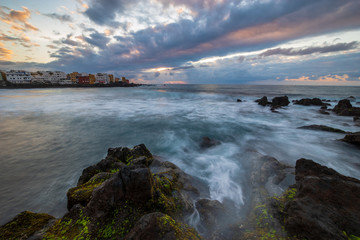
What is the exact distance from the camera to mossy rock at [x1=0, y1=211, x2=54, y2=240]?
3156mm

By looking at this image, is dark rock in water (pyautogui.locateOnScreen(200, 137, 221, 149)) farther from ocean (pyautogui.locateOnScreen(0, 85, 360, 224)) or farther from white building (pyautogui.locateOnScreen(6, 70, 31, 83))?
white building (pyautogui.locateOnScreen(6, 70, 31, 83))

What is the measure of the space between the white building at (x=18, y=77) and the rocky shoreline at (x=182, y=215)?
5628 inches

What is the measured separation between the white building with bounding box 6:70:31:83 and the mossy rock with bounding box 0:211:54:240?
14255 centimetres

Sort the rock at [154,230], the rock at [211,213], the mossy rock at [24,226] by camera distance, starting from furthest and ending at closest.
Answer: the rock at [211,213] → the mossy rock at [24,226] → the rock at [154,230]

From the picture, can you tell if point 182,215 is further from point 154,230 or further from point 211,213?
point 154,230

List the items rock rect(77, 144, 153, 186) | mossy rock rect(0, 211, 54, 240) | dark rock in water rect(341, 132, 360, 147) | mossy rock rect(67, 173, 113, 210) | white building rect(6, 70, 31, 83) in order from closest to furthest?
mossy rock rect(0, 211, 54, 240)
mossy rock rect(67, 173, 113, 210)
rock rect(77, 144, 153, 186)
dark rock in water rect(341, 132, 360, 147)
white building rect(6, 70, 31, 83)

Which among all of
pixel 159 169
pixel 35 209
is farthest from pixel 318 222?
pixel 35 209

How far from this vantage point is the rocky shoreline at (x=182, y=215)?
10.0 feet

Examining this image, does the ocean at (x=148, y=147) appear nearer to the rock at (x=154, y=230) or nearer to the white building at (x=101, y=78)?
the rock at (x=154, y=230)

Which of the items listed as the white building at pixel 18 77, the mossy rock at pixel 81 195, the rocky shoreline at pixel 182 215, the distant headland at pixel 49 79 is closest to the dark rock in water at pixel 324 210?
the rocky shoreline at pixel 182 215

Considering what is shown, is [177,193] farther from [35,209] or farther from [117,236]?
[35,209]

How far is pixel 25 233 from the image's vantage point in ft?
10.5

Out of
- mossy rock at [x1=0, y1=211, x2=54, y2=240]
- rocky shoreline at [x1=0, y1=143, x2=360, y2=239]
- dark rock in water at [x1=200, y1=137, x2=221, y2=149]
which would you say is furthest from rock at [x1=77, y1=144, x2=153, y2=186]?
dark rock in water at [x1=200, y1=137, x2=221, y2=149]

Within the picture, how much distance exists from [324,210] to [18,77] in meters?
149
